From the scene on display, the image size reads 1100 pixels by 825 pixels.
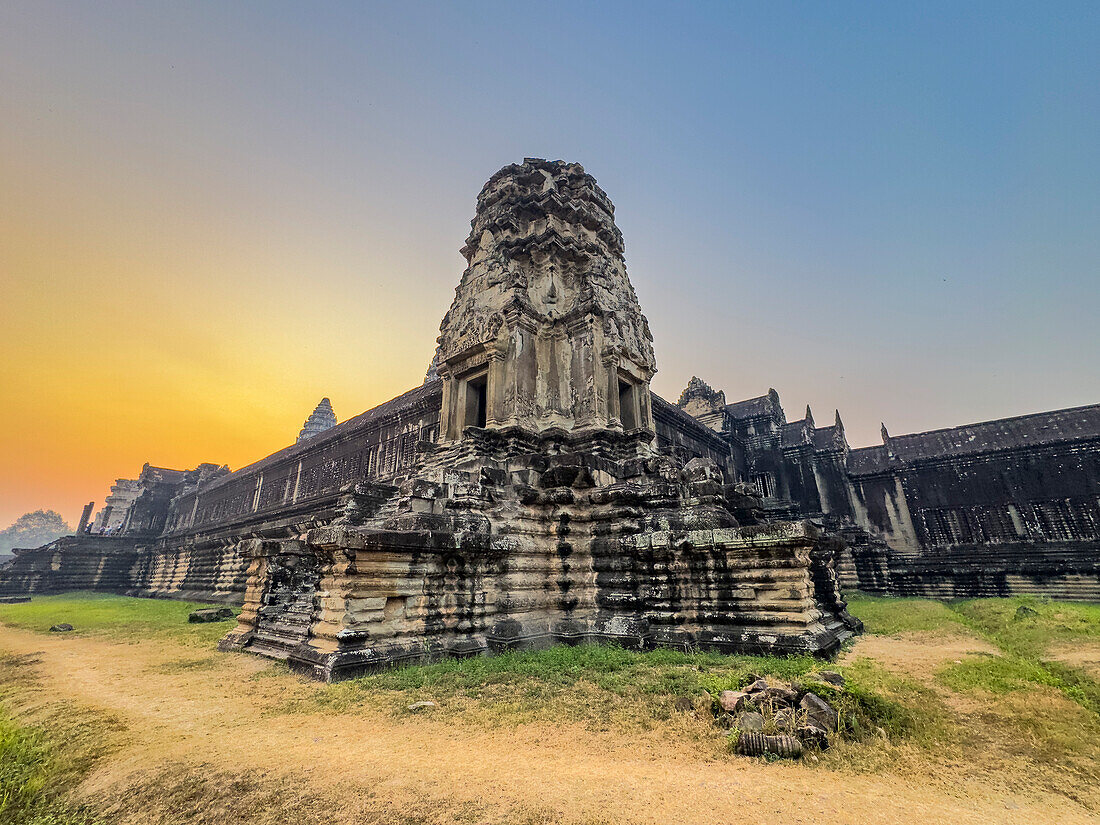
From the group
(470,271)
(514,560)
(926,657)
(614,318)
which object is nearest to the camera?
(926,657)

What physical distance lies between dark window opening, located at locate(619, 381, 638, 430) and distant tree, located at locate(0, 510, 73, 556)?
518 feet

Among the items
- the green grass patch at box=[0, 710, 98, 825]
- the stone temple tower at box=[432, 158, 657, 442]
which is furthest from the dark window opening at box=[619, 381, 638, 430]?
the green grass patch at box=[0, 710, 98, 825]

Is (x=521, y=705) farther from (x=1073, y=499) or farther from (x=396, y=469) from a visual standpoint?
(x=1073, y=499)

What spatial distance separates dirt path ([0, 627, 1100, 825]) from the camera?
267 centimetres

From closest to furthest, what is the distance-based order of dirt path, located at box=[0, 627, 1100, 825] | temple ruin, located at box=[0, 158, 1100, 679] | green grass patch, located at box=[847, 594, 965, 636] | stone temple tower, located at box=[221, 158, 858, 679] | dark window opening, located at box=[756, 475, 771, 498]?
dirt path, located at box=[0, 627, 1100, 825]
stone temple tower, located at box=[221, 158, 858, 679]
temple ruin, located at box=[0, 158, 1100, 679]
green grass patch, located at box=[847, 594, 965, 636]
dark window opening, located at box=[756, 475, 771, 498]

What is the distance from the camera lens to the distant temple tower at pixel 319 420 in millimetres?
38000

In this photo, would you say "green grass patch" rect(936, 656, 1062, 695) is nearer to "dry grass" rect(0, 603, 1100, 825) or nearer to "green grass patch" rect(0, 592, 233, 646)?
"dry grass" rect(0, 603, 1100, 825)

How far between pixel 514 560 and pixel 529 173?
10.0 m

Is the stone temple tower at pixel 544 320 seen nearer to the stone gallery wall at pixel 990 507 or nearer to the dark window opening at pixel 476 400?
the dark window opening at pixel 476 400

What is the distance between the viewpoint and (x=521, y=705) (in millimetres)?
4660

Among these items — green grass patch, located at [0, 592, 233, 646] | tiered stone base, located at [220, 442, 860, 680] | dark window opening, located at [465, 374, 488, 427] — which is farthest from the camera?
dark window opening, located at [465, 374, 488, 427]

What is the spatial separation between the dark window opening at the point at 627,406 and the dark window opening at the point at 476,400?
3.31 meters

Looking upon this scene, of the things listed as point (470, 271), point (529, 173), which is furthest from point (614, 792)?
point (529, 173)

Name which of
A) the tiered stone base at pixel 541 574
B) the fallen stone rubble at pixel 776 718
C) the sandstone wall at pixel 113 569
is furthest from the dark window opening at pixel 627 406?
the sandstone wall at pixel 113 569
